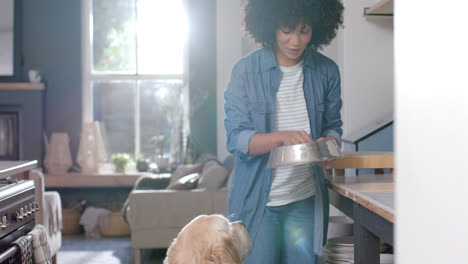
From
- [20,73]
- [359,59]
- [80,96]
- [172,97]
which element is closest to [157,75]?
[172,97]

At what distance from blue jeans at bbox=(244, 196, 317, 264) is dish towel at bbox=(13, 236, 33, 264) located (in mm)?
862

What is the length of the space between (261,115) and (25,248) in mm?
1029

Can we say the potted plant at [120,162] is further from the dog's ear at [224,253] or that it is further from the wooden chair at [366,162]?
the dog's ear at [224,253]

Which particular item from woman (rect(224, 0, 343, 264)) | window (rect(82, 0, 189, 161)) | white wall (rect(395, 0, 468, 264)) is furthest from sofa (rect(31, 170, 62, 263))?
white wall (rect(395, 0, 468, 264))

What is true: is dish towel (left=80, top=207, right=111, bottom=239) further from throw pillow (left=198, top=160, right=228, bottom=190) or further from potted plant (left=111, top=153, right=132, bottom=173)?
throw pillow (left=198, top=160, right=228, bottom=190)

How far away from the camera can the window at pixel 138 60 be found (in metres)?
5.33

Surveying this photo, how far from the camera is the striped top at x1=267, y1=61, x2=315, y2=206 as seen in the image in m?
1.73

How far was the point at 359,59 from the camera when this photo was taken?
2.71 meters

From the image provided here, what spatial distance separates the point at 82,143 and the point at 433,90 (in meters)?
4.76

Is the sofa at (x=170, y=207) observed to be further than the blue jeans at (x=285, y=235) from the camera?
Yes

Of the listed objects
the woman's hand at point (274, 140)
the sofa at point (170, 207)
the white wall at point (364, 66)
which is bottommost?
the sofa at point (170, 207)

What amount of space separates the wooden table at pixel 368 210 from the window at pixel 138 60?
3.65 meters

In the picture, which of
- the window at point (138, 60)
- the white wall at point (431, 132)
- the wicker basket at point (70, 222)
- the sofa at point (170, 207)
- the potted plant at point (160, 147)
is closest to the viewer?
the white wall at point (431, 132)

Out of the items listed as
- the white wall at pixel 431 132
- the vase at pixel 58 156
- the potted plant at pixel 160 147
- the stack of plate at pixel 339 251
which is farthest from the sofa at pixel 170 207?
the white wall at pixel 431 132
